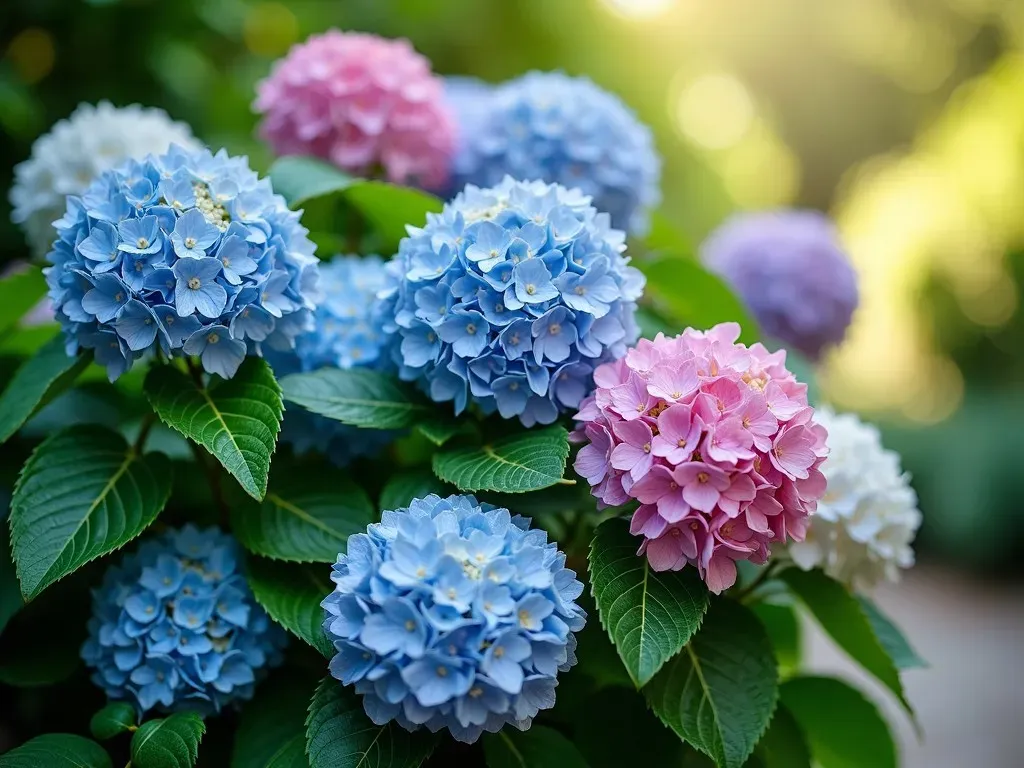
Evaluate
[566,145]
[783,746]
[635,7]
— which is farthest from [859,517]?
[635,7]

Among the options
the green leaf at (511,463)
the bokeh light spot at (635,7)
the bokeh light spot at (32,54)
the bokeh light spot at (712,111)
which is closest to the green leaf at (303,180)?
the green leaf at (511,463)

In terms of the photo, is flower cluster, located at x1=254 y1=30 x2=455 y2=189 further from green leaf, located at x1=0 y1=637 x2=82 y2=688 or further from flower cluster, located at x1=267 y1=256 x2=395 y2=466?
green leaf, located at x1=0 y1=637 x2=82 y2=688

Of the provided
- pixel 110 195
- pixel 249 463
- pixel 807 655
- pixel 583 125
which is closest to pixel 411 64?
pixel 583 125

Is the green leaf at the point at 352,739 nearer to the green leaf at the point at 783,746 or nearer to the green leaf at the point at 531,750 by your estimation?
the green leaf at the point at 531,750

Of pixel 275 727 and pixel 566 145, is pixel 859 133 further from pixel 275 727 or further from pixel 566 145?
pixel 275 727

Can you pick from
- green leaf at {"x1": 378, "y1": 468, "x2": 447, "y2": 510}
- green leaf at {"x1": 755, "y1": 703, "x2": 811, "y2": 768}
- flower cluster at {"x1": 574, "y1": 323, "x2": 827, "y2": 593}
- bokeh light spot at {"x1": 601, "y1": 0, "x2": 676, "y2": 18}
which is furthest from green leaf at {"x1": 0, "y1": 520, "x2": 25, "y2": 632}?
bokeh light spot at {"x1": 601, "y1": 0, "x2": 676, "y2": 18}

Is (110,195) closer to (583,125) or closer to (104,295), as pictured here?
(104,295)

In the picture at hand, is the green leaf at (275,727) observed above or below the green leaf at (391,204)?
below
